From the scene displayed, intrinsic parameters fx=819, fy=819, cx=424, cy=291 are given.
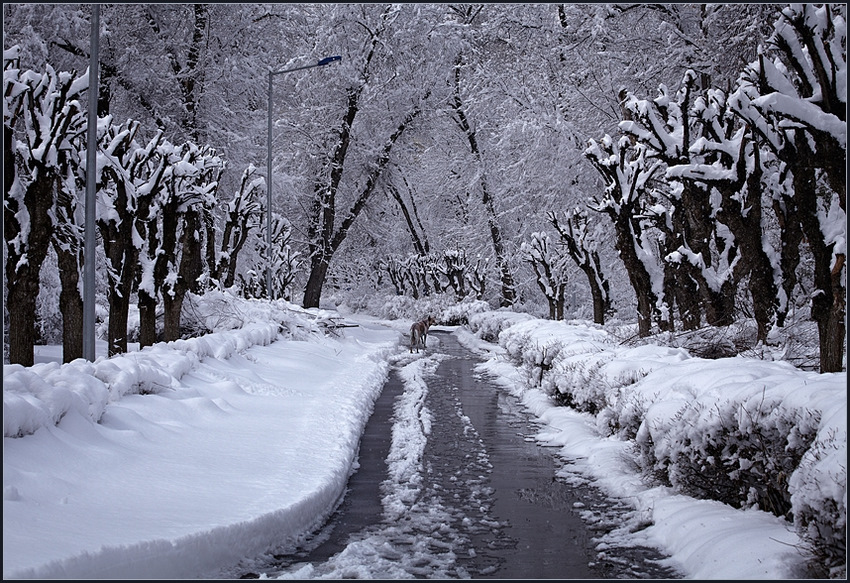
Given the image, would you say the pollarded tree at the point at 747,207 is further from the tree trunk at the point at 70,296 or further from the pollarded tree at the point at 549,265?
the pollarded tree at the point at 549,265

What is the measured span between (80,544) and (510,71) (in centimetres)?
2569

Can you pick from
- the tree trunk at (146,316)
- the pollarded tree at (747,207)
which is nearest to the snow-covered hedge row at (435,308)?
the tree trunk at (146,316)

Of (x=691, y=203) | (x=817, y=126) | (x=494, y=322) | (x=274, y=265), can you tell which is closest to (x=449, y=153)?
(x=274, y=265)

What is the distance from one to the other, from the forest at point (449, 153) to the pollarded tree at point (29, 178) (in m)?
0.03

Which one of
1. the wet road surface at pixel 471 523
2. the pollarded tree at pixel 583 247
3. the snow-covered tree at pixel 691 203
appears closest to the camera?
the wet road surface at pixel 471 523

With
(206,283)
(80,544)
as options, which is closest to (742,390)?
(80,544)

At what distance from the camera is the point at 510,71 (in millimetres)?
28281

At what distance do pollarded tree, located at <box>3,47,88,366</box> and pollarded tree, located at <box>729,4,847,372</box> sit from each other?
8.75 meters

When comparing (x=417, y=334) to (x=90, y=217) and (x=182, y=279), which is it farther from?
(x=90, y=217)

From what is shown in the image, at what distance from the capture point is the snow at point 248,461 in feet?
16.3

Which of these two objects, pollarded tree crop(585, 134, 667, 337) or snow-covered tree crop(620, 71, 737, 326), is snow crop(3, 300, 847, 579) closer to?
snow-covered tree crop(620, 71, 737, 326)

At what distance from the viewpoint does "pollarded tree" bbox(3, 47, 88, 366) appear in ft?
35.9

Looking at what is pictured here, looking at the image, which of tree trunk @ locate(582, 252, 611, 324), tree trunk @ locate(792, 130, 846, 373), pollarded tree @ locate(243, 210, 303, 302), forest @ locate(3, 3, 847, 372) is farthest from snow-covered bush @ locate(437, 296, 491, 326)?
tree trunk @ locate(792, 130, 846, 373)

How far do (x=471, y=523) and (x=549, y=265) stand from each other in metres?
22.1
